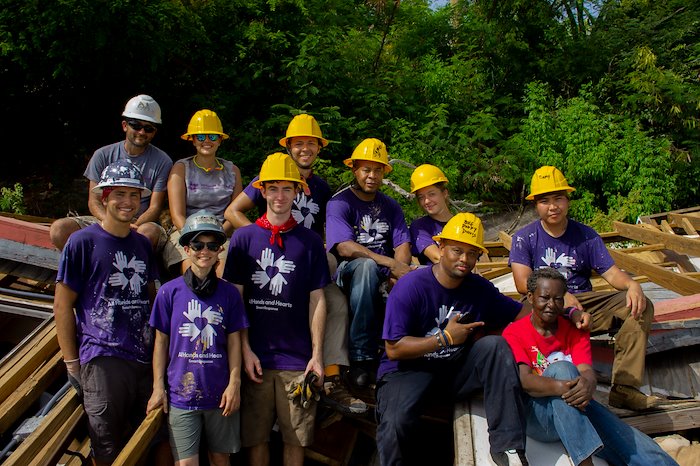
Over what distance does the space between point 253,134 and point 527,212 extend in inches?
238

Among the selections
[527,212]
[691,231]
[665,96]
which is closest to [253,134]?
[527,212]

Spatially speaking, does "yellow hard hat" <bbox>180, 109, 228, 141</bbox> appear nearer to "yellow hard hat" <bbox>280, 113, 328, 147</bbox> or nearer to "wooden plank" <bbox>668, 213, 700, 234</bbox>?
"yellow hard hat" <bbox>280, 113, 328, 147</bbox>

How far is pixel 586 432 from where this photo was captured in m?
3.63

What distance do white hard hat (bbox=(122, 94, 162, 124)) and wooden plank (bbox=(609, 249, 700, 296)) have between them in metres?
5.20

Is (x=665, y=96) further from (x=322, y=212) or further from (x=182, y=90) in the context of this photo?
(x=322, y=212)

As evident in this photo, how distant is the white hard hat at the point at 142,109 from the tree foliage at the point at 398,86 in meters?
5.44

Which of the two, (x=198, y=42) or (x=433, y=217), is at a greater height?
(x=198, y=42)

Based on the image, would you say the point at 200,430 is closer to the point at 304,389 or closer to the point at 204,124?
the point at 304,389

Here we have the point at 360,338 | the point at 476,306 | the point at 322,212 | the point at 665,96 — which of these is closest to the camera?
the point at 476,306

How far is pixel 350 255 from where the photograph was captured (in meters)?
4.67

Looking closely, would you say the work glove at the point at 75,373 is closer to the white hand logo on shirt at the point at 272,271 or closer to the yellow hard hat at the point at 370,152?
the white hand logo on shirt at the point at 272,271

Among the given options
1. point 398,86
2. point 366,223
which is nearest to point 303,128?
point 366,223

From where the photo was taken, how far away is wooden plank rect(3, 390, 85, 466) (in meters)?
3.75

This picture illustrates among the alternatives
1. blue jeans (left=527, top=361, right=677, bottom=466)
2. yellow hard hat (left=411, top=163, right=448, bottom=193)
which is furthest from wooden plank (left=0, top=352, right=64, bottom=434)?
blue jeans (left=527, top=361, right=677, bottom=466)
